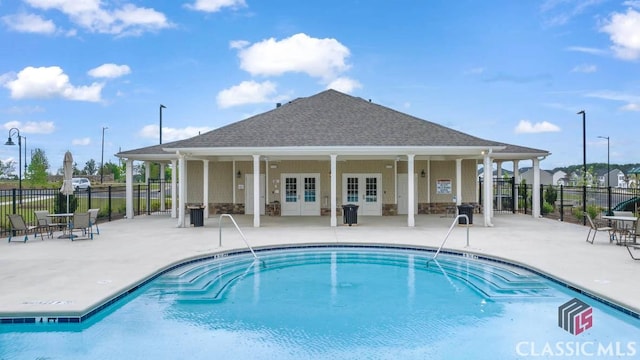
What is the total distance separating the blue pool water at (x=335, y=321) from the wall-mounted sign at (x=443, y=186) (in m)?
11.2

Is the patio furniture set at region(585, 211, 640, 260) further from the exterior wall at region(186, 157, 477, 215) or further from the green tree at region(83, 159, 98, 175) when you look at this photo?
the green tree at region(83, 159, 98, 175)

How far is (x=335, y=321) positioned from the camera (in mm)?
6418

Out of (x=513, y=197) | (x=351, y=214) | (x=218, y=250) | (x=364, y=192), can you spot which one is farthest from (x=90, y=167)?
(x=218, y=250)

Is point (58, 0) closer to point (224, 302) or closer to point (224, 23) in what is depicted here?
point (224, 23)

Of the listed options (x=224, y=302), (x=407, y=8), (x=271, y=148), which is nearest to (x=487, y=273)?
(x=224, y=302)

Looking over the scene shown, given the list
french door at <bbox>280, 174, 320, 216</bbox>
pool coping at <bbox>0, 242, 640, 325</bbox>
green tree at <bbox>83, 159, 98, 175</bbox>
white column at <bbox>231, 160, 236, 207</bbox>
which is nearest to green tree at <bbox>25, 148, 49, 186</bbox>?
white column at <bbox>231, 160, 236, 207</bbox>

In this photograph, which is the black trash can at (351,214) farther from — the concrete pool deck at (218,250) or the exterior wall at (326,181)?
the exterior wall at (326,181)

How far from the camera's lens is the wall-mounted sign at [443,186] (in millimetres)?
20500

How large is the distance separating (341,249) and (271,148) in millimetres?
4784

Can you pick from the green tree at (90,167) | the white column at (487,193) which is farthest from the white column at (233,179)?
the green tree at (90,167)

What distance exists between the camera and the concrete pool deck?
682 centimetres

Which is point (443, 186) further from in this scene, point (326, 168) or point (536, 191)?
point (326, 168)

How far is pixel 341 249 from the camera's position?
11.8 m

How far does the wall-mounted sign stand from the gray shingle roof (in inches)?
152
